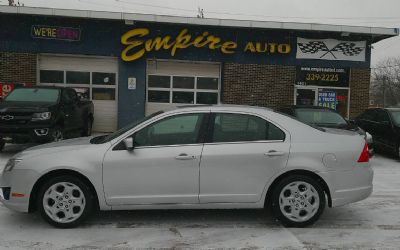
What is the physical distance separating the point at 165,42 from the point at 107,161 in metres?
11.8

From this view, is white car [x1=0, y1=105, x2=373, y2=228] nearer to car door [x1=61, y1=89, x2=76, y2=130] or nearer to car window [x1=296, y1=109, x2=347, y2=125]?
car window [x1=296, y1=109, x2=347, y2=125]

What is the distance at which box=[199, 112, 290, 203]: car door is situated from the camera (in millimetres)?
5449

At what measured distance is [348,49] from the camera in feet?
57.8

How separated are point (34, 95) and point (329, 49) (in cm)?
1091

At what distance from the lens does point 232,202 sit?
218 inches

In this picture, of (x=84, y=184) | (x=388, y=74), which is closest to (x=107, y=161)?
(x=84, y=184)

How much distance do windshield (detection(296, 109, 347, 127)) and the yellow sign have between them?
605 centimetres

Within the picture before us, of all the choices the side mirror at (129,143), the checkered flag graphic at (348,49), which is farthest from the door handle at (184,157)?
the checkered flag graphic at (348,49)

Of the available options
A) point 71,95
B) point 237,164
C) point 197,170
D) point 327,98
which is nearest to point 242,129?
point 237,164

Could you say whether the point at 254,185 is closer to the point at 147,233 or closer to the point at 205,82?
the point at 147,233

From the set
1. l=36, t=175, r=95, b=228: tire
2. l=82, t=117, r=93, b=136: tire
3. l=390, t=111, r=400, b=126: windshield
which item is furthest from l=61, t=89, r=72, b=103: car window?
l=390, t=111, r=400, b=126: windshield

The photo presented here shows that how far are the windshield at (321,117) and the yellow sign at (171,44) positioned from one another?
6052mm

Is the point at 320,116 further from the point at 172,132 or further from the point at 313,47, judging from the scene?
the point at 172,132

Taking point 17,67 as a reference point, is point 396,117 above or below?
below
